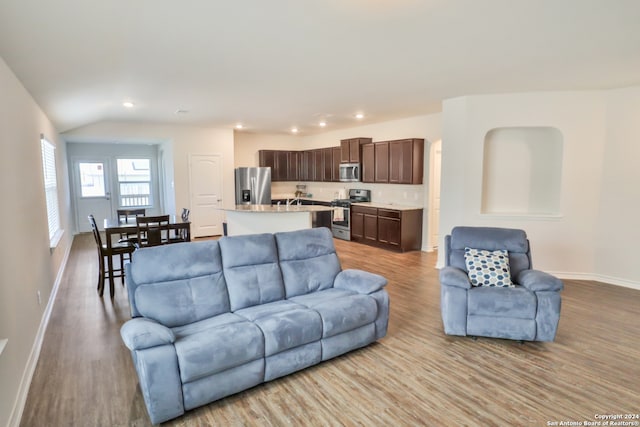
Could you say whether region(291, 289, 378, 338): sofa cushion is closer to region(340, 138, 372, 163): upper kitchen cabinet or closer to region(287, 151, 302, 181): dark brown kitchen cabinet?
region(340, 138, 372, 163): upper kitchen cabinet

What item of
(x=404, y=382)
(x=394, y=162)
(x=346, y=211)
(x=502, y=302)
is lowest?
(x=404, y=382)

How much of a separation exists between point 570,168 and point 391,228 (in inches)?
122

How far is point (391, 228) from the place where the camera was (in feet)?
23.5

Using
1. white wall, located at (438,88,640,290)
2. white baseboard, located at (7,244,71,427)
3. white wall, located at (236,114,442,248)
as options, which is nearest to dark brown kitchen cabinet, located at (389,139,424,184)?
white wall, located at (236,114,442,248)

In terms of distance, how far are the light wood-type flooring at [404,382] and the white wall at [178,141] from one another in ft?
15.1

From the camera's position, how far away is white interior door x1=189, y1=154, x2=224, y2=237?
8414mm

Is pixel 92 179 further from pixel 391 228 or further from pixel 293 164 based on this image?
pixel 391 228

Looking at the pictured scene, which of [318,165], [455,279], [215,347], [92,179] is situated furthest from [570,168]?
[92,179]

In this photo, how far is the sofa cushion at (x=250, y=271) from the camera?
3086 mm

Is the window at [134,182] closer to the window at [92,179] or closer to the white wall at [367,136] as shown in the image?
the window at [92,179]

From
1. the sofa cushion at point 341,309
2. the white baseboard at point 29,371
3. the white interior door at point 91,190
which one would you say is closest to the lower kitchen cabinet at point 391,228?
the sofa cushion at point 341,309

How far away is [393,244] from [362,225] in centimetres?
104

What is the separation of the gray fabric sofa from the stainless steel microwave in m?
4.68

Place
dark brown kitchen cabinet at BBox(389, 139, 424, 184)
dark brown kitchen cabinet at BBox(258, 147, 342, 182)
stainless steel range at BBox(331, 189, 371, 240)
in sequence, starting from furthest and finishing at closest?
dark brown kitchen cabinet at BBox(258, 147, 342, 182) < stainless steel range at BBox(331, 189, 371, 240) < dark brown kitchen cabinet at BBox(389, 139, 424, 184)
